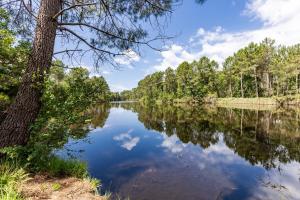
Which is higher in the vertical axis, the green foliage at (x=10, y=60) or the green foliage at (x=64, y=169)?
the green foliage at (x=10, y=60)

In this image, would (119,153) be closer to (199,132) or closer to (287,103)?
(199,132)

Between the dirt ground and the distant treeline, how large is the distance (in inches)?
1913

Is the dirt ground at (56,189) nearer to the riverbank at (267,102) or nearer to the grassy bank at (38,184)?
the grassy bank at (38,184)

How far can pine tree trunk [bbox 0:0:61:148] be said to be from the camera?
15.4 ft

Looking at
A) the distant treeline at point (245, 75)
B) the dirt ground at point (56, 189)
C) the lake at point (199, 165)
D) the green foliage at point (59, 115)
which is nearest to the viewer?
the dirt ground at point (56, 189)

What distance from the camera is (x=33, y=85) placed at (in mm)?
4715

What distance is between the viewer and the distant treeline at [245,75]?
47688 millimetres

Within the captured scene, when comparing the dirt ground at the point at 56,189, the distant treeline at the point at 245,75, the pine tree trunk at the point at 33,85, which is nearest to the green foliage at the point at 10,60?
the pine tree trunk at the point at 33,85

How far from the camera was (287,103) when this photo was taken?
40.1m

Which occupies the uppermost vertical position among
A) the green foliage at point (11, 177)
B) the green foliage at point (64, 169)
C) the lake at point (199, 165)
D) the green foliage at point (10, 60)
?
the green foliage at point (10, 60)

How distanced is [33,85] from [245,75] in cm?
5798

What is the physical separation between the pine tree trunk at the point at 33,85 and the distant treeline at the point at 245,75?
48.4 m

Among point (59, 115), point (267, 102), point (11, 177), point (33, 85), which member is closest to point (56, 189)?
point (11, 177)

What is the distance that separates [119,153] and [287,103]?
38847 mm
